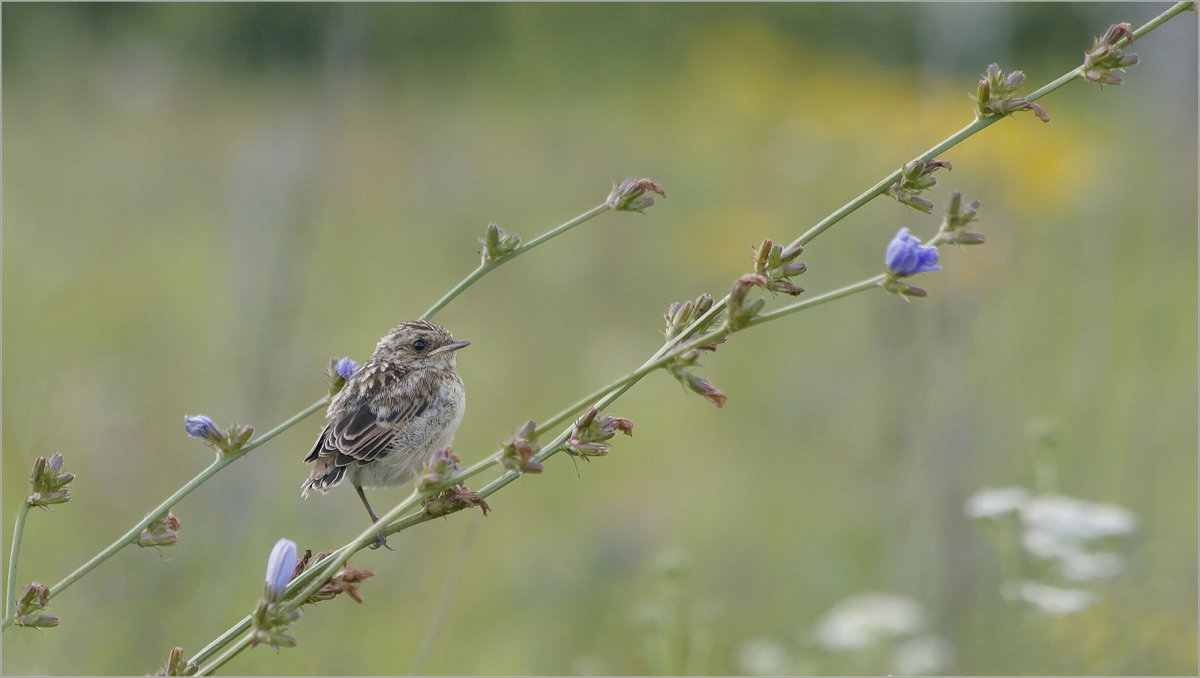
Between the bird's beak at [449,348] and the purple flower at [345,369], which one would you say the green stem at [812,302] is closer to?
the purple flower at [345,369]

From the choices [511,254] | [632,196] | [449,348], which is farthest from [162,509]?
[449,348]

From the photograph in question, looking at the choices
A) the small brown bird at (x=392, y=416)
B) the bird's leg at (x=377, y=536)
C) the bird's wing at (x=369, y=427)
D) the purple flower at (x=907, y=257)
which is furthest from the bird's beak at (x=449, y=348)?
the purple flower at (x=907, y=257)

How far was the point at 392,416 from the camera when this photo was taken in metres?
3.18

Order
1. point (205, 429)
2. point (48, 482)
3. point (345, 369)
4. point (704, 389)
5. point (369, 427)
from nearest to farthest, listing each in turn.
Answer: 1. point (704, 389)
2. point (48, 482)
3. point (205, 429)
4. point (345, 369)
5. point (369, 427)

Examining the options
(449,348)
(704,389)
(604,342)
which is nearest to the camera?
(704,389)

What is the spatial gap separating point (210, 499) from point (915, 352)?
3512mm

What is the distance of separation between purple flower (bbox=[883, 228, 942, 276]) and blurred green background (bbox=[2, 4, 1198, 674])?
142cm

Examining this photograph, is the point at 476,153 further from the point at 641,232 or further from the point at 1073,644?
the point at 1073,644

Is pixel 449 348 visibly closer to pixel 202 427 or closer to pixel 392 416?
pixel 392 416

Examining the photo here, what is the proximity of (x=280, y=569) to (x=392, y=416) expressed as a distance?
1330 mm

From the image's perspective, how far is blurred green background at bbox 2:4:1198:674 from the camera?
4.92 metres

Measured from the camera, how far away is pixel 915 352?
6.22 m

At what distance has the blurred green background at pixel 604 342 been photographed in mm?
4922

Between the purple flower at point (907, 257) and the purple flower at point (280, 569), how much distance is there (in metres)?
1.05
